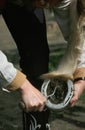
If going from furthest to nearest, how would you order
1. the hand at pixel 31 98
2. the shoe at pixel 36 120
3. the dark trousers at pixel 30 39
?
the shoe at pixel 36 120 < the dark trousers at pixel 30 39 < the hand at pixel 31 98

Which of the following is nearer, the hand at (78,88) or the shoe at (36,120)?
the hand at (78,88)

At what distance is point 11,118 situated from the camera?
3.59 metres

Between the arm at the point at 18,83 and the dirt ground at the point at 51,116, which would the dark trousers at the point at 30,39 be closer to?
the arm at the point at 18,83

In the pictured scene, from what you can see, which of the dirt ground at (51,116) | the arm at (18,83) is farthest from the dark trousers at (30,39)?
the dirt ground at (51,116)

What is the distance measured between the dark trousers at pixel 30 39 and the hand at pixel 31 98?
461mm

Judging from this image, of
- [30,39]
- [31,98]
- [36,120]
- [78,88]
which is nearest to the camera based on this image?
[31,98]

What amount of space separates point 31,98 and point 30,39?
0.53 metres

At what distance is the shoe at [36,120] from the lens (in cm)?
270

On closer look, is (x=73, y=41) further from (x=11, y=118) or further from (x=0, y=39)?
(x=0, y=39)

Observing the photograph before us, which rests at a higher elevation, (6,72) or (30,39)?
(6,72)

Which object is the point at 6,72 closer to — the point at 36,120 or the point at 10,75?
the point at 10,75

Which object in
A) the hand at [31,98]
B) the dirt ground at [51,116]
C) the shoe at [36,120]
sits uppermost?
the hand at [31,98]

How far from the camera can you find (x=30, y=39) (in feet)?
8.56

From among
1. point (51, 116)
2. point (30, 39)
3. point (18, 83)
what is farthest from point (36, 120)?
point (51, 116)
